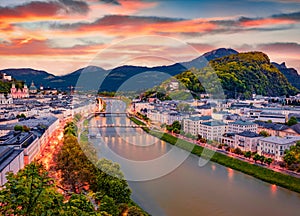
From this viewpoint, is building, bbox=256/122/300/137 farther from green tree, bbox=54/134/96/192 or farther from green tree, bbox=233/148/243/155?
green tree, bbox=54/134/96/192

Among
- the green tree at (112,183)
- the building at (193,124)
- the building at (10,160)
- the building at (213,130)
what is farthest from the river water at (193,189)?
the building at (193,124)

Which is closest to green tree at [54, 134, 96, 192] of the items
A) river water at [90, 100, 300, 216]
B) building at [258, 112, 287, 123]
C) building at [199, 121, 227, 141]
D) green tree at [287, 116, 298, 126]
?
river water at [90, 100, 300, 216]

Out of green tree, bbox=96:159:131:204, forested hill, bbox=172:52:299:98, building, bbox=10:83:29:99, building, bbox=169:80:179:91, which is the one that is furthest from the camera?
building, bbox=10:83:29:99

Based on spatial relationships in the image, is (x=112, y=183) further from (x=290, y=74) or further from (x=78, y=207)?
(x=290, y=74)

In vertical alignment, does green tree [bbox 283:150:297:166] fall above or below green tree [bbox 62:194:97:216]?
below

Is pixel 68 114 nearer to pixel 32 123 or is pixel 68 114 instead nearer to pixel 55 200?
pixel 32 123

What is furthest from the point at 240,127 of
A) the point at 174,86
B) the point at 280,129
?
the point at 174,86
